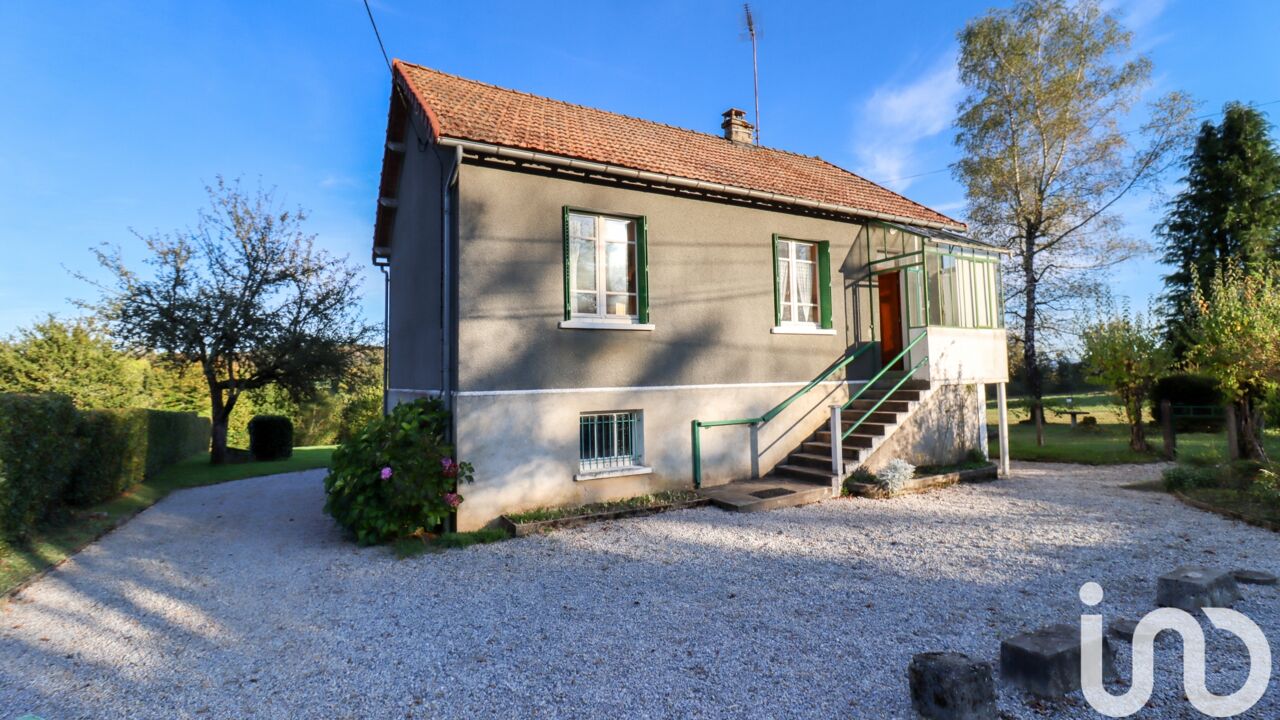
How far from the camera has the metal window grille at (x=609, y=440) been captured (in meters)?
8.88

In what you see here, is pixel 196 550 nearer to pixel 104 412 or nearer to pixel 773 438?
pixel 104 412

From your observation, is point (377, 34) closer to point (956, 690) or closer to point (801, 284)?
point (801, 284)

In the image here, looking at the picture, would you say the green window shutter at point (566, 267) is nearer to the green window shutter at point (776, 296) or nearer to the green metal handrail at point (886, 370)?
the green window shutter at point (776, 296)

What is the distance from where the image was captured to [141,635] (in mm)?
4848

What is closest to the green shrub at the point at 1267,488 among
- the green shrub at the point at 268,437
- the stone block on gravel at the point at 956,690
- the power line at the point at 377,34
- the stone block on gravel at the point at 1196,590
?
the stone block on gravel at the point at 1196,590

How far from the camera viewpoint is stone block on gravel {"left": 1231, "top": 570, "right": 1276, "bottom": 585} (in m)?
5.10

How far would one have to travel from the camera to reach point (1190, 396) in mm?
19594

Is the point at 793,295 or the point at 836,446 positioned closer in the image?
the point at 836,446

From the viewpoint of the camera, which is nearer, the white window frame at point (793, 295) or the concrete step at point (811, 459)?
the concrete step at point (811, 459)

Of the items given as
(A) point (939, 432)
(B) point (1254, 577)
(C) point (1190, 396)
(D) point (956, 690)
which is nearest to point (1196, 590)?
(B) point (1254, 577)

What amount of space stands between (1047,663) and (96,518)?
12.3 metres

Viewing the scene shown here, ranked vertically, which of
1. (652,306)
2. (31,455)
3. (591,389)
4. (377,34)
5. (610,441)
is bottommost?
(610,441)

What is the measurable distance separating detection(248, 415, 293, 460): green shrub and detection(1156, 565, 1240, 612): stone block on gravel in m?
21.4

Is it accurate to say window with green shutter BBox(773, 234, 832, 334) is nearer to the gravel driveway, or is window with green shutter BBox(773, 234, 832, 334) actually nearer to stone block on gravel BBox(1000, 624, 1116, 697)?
the gravel driveway
